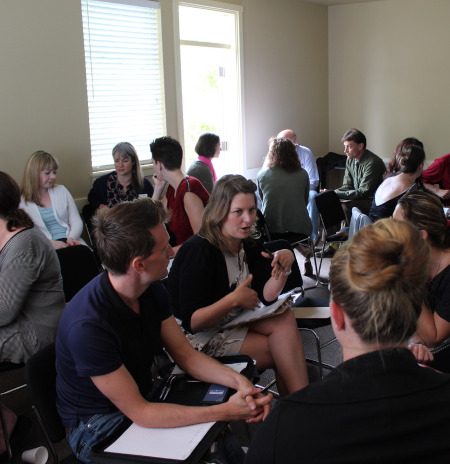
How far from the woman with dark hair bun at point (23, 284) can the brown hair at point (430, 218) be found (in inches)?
61.0

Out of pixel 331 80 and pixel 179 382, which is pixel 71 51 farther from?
pixel 331 80

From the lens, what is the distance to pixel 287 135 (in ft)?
19.7

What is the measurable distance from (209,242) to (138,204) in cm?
71

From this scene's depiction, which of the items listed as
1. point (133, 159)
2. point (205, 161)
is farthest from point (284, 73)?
point (133, 159)

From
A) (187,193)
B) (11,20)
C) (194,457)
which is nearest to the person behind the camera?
(194,457)

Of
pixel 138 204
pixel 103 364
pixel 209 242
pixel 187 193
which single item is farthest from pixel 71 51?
pixel 103 364

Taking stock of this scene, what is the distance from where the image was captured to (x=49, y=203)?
13.7ft

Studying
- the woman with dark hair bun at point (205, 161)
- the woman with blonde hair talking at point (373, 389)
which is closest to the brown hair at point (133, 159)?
the woman with dark hair bun at point (205, 161)

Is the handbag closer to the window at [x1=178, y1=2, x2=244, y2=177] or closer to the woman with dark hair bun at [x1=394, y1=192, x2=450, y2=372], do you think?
the woman with dark hair bun at [x1=394, y1=192, x2=450, y2=372]

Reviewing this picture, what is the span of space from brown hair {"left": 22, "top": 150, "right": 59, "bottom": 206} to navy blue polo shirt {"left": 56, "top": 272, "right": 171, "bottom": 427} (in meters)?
Answer: 2.64

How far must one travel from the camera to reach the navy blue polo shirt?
5.04ft

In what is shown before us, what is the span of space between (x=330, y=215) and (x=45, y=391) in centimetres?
351

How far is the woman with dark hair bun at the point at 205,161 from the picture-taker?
16.1 feet

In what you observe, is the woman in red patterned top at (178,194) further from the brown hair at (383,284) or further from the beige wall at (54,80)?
the brown hair at (383,284)
